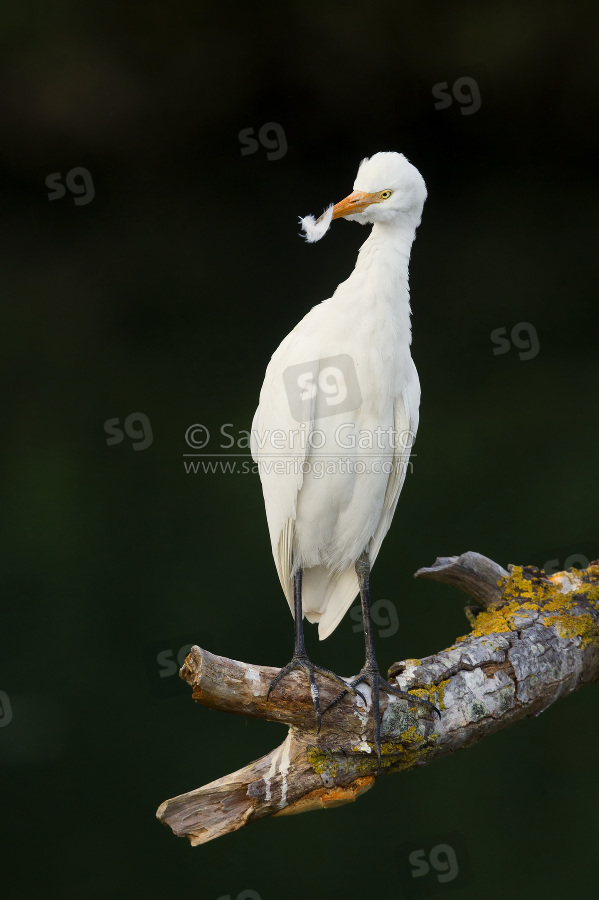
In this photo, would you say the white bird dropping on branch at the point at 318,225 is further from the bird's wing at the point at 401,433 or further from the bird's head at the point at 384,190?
the bird's wing at the point at 401,433

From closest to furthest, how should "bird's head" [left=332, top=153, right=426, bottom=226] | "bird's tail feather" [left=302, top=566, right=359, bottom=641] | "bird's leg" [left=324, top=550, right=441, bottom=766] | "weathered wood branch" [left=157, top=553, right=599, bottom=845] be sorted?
"weathered wood branch" [left=157, top=553, right=599, bottom=845] < "bird's leg" [left=324, top=550, right=441, bottom=766] < "bird's head" [left=332, top=153, right=426, bottom=226] < "bird's tail feather" [left=302, top=566, right=359, bottom=641]

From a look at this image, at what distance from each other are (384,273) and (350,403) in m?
0.28

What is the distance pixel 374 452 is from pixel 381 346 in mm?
234

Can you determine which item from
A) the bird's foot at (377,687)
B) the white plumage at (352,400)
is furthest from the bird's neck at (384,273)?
the bird's foot at (377,687)

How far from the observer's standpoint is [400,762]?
70.3 inches

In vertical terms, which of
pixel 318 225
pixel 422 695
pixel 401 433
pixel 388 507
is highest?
pixel 318 225

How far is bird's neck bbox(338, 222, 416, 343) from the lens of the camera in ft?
6.23

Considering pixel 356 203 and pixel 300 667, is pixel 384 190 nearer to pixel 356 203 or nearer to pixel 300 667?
pixel 356 203

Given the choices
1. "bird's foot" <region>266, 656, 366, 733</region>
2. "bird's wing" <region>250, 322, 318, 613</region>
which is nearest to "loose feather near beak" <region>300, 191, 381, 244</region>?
"bird's wing" <region>250, 322, 318, 613</region>

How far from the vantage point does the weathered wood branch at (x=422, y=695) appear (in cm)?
162

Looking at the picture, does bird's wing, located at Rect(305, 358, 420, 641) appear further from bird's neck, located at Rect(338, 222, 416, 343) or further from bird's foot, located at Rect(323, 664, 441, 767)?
bird's foot, located at Rect(323, 664, 441, 767)

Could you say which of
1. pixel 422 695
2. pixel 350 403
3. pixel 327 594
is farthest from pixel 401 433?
pixel 422 695

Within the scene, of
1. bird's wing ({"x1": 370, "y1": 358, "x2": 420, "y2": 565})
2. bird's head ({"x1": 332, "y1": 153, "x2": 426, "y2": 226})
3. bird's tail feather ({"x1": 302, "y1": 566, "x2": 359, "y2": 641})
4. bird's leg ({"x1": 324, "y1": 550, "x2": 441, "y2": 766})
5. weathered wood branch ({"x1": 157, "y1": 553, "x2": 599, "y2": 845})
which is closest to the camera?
weathered wood branch ({"x1": 157, "y1": 553, "x2": 599, "y2": 845})

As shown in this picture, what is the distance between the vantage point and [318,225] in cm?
189
